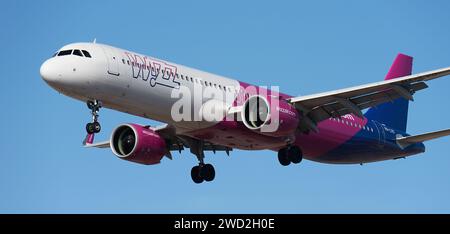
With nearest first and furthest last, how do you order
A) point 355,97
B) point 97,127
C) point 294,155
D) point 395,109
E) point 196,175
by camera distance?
1. point 97,127
2. point 355,97
3. point 294,155
4. point 196,175
5. point 395,109

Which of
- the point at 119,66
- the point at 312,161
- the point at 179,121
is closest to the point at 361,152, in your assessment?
the point at 312,161

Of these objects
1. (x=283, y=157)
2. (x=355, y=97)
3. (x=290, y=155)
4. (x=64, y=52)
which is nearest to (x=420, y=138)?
(x=355, y=97)

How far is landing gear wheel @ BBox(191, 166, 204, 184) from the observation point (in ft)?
159

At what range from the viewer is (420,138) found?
49.1 meters

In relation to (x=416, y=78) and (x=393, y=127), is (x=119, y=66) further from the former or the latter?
(x=393, y=127)

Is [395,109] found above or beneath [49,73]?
above

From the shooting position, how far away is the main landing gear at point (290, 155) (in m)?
46.1

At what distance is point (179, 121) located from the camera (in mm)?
42531

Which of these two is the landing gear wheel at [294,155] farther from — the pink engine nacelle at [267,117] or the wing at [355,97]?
the pink engine nacelle at [267,117]

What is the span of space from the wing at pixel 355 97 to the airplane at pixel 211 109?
0.15 ft

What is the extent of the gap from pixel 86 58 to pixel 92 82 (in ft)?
3.84

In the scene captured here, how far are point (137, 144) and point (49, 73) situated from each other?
7493 mm

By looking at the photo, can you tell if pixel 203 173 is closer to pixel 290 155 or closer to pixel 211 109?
pixel 290 155

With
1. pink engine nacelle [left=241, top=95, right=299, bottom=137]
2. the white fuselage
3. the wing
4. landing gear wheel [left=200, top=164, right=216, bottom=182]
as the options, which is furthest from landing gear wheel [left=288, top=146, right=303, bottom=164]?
the white fuselage
